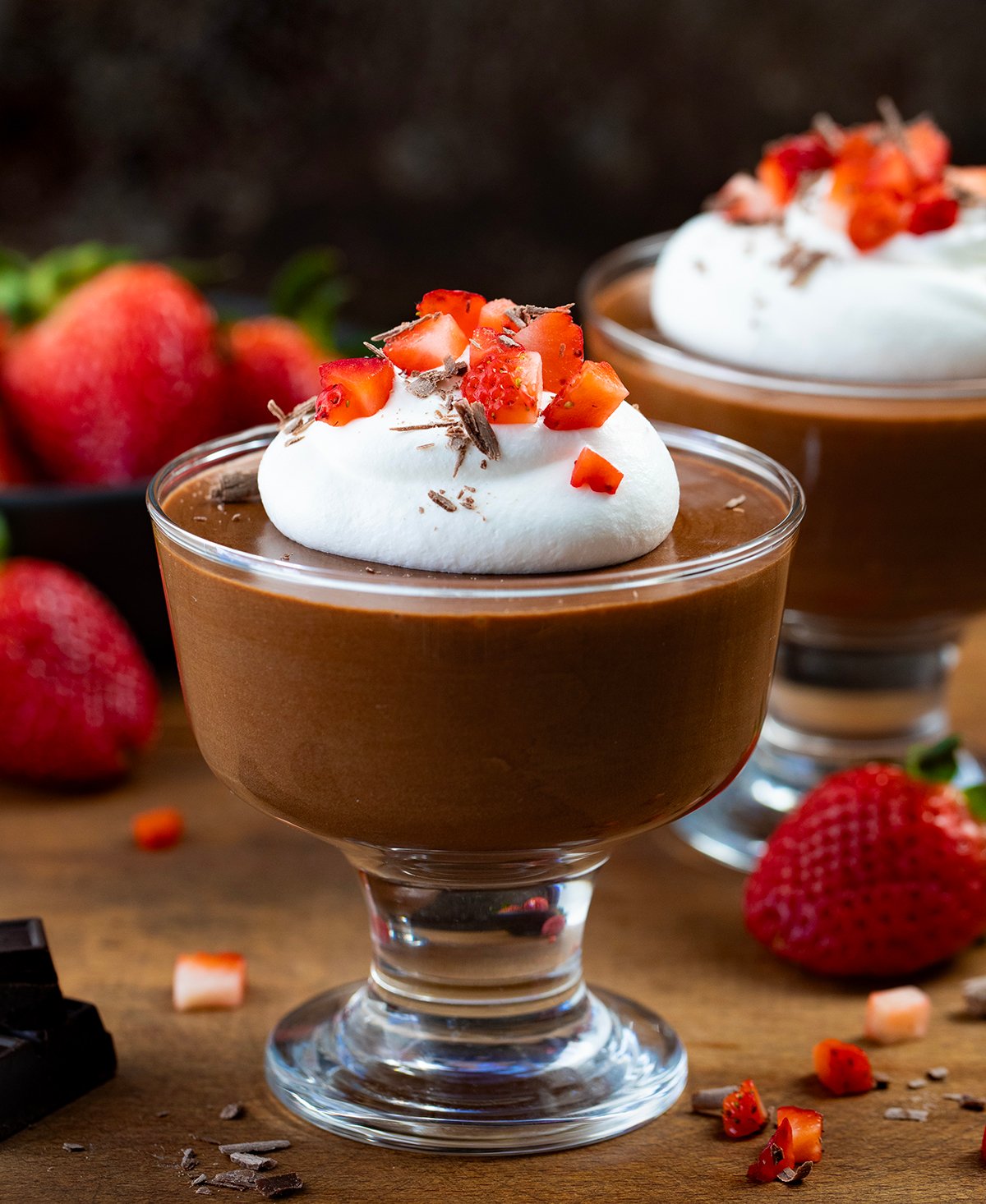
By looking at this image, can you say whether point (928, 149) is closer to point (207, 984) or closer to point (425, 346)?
point (425, 346)

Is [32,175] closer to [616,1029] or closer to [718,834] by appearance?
[718,834]

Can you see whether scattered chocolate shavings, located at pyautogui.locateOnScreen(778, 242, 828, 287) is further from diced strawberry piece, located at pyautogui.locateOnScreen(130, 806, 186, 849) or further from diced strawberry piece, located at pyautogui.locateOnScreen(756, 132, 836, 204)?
diced strawberry piece, located at pyautogui.locateOnScreen(130, 806, 186, 849)

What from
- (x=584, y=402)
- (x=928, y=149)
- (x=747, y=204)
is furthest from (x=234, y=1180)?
(x=928, y=149)

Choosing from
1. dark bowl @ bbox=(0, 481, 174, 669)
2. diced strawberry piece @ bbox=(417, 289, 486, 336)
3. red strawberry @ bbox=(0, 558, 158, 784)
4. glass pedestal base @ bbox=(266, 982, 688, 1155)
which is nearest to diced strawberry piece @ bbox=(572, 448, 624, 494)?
diced strawberry piece @ bbox=(417, 289, 486, 336)

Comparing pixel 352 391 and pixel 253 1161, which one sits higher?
pixel 352 391

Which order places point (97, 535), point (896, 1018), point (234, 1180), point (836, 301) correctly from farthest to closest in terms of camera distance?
point (97, 535) → point (836, 301) → point (896, 1018) → point (234, 1180)

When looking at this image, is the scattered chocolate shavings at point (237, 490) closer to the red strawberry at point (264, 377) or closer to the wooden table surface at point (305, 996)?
the wooden table surface at point (305, 996)

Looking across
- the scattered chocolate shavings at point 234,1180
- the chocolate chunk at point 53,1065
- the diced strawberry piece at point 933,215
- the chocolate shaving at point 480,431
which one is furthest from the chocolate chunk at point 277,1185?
the diced strawberry piece at point 933,215
